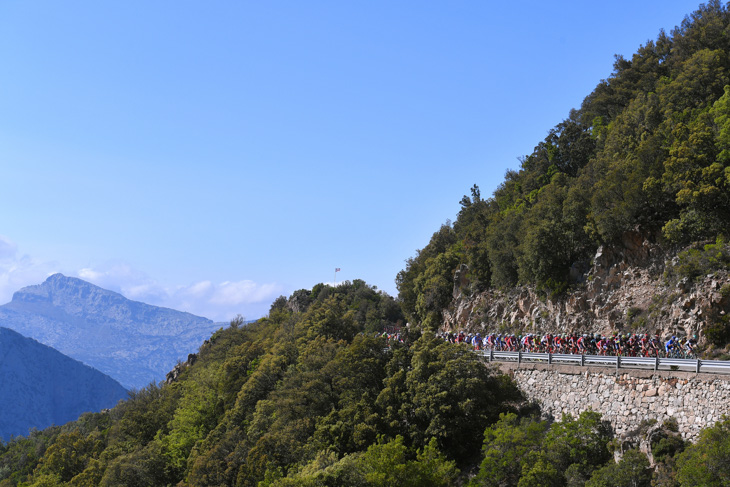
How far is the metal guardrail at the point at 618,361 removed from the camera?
27.2 meters

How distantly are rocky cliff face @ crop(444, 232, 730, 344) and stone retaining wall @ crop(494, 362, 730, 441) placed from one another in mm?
7363

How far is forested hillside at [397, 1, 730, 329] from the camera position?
4131 cm

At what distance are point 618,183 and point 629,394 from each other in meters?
20.2

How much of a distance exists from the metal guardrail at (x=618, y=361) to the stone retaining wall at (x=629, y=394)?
1.03 ft

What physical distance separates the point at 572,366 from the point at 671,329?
23.2 feet

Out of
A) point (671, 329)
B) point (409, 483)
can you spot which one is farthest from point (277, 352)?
point (671, 329)

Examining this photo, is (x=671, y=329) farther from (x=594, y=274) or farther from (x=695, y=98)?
(x=695, y=98)

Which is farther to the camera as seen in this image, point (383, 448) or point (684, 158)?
point (684, 158)

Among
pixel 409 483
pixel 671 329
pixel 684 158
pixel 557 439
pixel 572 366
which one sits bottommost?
pixel 409 483

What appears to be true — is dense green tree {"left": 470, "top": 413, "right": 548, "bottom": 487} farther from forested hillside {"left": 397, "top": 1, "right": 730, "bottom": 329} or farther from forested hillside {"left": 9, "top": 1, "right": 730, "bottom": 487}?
forested hillside {"left": 397, "top": 1, "right": 730, "bottom": 329}

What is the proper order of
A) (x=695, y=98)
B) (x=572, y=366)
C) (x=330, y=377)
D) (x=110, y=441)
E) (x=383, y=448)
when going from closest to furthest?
(x=383, y=448)
(x=572, y=366)
(x=330, y=377)
(x=695, y=98)
(x=110, y=441)

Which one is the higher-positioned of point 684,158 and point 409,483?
point 684,158

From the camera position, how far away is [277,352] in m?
62.7

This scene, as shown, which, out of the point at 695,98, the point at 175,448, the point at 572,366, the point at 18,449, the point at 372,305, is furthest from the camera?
the point at 18,449
